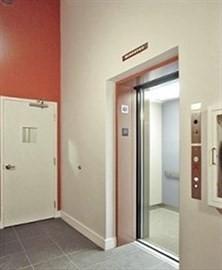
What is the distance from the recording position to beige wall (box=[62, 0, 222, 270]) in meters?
1.72

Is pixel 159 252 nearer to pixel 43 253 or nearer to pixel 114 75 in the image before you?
pixel 43 253

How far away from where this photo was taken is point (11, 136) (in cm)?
382

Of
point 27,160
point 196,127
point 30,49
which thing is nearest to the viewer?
point 196,127

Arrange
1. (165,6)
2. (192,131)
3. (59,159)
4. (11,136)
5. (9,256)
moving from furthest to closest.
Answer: (59,159), (11,136), (9,256), (165,6), (192,131)

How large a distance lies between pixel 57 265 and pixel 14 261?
524 millimetres

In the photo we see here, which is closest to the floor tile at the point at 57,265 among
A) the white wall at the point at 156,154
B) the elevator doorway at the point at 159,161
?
the elevator doorway at the point at 159,161

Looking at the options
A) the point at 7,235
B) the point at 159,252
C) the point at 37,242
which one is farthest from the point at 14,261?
the point at 159,252

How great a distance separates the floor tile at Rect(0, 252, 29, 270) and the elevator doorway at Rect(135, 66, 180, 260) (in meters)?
1.48

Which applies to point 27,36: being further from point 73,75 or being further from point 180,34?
point 180,34

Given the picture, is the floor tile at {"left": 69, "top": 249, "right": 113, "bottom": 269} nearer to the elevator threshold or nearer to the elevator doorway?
the elevator threshold

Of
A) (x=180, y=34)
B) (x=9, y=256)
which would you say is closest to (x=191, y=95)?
(x=180, y=34)

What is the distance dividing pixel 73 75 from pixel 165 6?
6.85ft

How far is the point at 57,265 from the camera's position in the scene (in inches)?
99.2

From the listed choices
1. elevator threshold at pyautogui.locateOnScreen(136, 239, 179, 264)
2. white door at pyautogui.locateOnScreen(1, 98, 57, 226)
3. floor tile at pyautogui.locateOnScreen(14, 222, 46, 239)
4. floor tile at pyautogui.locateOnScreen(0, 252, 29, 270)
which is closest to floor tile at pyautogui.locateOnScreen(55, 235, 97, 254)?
floor tile at pyautogui.locateOnScreen(14, 222, 46, 239)
